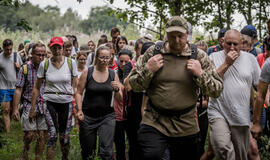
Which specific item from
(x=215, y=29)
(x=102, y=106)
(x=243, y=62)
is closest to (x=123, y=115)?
(x=102, y=106)


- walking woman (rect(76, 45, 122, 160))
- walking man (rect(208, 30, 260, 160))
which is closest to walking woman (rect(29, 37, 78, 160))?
walking woman (rect(76, 45, 122, 160))

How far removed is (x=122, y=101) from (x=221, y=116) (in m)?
1.74

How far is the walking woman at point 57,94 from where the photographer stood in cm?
604

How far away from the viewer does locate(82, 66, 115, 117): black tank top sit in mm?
5520

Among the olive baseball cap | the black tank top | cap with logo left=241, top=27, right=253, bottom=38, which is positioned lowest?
the black tank top

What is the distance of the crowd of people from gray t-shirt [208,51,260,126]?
1cm

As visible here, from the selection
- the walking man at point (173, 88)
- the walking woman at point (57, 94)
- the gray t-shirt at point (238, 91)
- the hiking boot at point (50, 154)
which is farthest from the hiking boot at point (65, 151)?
the gray t-shirt at point (238, 91)

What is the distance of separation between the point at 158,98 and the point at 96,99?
5.95ft

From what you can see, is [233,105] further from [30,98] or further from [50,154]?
[30,98]

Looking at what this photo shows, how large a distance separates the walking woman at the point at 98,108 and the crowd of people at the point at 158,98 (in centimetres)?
2

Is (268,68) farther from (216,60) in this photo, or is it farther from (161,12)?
(161,12)

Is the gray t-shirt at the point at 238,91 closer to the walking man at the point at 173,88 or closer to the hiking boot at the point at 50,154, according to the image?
the walking man at the point at 173,88

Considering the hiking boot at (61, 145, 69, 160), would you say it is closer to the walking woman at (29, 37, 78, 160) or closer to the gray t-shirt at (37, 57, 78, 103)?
the walking woman at (29, 37, 78, 160)

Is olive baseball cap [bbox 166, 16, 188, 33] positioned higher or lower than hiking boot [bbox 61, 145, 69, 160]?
higher
